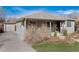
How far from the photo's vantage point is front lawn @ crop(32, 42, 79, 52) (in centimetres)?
284

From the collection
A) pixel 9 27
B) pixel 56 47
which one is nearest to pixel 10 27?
pixel 9 27

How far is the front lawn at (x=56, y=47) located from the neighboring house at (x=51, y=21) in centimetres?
21

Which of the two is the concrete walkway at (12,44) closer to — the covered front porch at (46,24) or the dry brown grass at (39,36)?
the dry brown grass at (39,36)

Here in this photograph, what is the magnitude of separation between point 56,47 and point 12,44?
2.16ft

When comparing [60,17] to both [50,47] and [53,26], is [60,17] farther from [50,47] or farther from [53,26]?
[50,47]

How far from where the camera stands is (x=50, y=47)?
2.86 metres

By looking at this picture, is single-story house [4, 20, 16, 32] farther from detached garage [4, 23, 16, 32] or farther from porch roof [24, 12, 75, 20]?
porch roof [24, 12, 75, 20]

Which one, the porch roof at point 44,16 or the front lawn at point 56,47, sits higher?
the porch roof at point 44,16

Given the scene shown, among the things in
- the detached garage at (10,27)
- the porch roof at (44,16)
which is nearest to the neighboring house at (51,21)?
the porch roof at (44,16)

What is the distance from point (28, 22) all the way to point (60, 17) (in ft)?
1.59

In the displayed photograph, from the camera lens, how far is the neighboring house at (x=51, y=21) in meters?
2.82

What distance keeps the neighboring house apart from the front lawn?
21 cm
